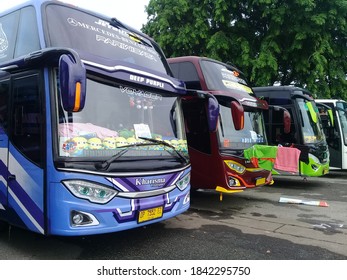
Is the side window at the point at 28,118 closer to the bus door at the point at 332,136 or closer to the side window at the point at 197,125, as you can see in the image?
the side window at the point at 197,125

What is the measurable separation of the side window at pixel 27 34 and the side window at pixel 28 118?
18.1 inches

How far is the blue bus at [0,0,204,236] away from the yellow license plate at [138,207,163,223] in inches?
0.8

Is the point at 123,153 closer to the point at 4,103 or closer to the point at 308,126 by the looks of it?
the point at 4,103

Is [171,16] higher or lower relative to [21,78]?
higher

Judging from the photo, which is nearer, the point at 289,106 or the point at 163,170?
the point at 163,170

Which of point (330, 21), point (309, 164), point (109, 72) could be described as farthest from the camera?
point (330, 21)

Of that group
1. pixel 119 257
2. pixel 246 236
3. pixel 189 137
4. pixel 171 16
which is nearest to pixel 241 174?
pixel 189 137

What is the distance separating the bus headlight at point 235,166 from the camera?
24.4 ft

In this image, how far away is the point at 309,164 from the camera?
10141 mm

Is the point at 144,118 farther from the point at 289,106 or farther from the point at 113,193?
the point at 289,106

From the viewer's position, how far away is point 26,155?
181 inches

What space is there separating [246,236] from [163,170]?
1795 mm

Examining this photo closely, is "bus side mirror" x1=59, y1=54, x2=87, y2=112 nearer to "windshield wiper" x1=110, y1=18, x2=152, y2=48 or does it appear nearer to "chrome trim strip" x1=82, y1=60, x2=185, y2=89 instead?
"chrome trim strip" x1=82, y1=60, x2=185, y2=89

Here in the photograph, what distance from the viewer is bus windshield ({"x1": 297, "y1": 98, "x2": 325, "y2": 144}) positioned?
10664 mm
